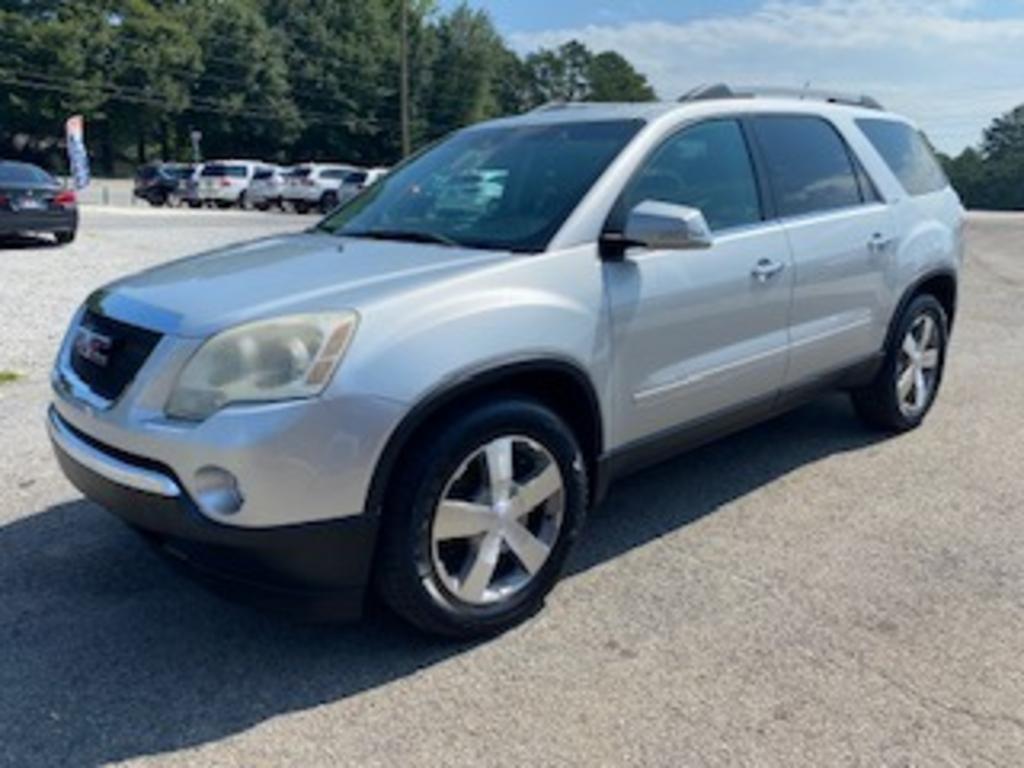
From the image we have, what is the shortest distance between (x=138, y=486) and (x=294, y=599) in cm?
57

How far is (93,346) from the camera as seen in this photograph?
10.6ft

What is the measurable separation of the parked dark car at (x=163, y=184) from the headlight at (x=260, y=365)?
119 feet

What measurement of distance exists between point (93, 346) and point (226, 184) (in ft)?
111

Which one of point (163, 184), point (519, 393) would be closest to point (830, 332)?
point (519, 393)

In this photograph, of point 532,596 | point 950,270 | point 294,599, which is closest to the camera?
point 294,599

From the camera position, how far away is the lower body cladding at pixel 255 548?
276 cm

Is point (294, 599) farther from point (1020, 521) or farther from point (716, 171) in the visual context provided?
point (1020, 521)

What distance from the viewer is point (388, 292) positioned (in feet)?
9.83

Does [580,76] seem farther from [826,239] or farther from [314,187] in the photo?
[826,239]

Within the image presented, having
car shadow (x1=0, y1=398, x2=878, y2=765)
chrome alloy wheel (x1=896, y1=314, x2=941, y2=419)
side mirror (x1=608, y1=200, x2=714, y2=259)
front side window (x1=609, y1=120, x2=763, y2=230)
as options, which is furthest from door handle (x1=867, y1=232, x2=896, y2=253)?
side mirror (x1=608, y1=200, x2=714, y2=259)

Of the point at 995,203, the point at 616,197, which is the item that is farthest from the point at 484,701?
the point at 995,203

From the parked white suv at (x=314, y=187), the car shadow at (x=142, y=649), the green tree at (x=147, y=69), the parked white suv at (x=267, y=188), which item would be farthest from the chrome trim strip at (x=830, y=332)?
the green tree at (x=147, y=69)

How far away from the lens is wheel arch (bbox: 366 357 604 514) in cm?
287

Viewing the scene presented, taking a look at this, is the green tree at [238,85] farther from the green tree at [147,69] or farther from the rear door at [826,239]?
the rear door at [826,239]
